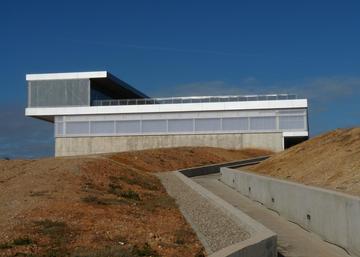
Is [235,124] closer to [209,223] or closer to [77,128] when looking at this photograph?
[77,128]

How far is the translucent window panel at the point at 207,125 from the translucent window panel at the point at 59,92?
42.2ft

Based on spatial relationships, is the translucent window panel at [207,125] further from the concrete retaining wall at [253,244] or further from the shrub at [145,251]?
the shrub at [145,251]

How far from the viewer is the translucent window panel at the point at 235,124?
6154 centimetres

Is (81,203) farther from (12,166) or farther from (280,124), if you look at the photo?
(280,124)

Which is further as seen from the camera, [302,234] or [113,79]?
[113,79]

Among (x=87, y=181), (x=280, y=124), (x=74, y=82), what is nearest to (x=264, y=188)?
(x=87, y=181)

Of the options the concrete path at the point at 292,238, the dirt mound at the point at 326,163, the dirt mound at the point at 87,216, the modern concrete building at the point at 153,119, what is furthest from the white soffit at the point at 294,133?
the concrete path at the point at 292,238

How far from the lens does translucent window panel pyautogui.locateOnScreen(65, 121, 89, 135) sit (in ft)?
206

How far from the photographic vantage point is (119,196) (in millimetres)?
20156

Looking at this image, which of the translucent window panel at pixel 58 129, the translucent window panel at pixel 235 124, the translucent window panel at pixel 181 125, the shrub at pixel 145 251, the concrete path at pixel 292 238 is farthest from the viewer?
the translucent window panel at pixel 58 129

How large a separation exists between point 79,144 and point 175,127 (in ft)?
36.3

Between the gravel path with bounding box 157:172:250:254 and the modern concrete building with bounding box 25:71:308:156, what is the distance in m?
39.3

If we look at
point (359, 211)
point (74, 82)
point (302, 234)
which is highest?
point (74, 82)

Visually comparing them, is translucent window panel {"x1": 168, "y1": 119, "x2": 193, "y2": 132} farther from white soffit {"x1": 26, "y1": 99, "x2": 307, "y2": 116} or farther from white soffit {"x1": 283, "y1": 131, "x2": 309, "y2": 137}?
white soffit {"x1": 283, "y1": 131, "x2": 309, "y2": 137}
